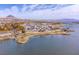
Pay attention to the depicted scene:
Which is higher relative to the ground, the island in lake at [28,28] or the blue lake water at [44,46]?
the island in lake at [28,28]

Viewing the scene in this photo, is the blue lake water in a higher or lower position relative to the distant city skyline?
lower

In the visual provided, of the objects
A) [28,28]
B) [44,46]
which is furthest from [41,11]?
[44,46]

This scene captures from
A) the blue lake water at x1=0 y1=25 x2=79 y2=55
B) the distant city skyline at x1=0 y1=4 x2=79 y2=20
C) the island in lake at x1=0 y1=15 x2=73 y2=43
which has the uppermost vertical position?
the distant city skyline at x1=0 y1=4 x2=79 y2=20

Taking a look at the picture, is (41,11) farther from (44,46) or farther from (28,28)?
(44,46)

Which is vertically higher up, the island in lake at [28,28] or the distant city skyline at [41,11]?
the distant city skyline at [41,11]

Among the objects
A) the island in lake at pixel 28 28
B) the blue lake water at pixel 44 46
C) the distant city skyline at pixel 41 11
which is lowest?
the blue lake water at pixel 44 46
